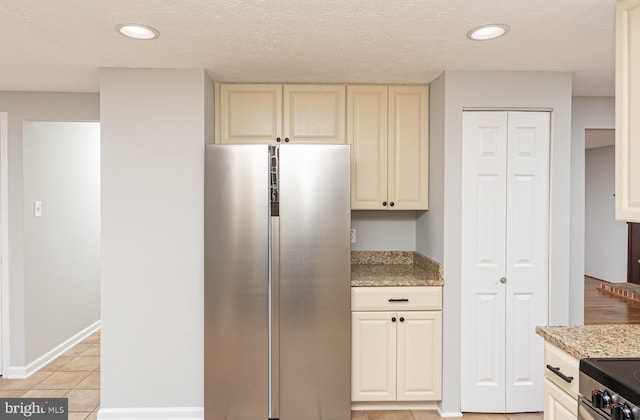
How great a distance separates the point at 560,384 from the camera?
1717 millimetres

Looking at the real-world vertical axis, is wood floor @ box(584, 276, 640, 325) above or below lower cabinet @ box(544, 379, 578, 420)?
below

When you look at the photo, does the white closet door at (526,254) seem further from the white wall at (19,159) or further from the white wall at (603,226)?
the white wall at (603,226)

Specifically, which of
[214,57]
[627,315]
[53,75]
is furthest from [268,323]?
[627,315]

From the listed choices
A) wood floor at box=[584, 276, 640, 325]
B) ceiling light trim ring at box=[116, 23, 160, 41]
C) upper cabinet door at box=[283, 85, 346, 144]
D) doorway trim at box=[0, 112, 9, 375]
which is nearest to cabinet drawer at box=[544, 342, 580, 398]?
upper cabinet door at box=[283, 85, 346, 144]

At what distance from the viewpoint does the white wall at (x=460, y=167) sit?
288cm

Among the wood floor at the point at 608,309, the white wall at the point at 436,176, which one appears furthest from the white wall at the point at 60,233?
the wood floor at the point at 608,309

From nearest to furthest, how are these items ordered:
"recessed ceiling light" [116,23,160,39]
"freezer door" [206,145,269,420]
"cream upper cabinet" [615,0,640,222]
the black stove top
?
the black stove top → "cream upper cabinet" [615,0,640,222] → "recessed ceiling light" [116,23,160,39] → "freezer door" [206,145,269,420]

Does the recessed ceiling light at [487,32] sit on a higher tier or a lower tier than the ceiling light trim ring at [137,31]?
higher

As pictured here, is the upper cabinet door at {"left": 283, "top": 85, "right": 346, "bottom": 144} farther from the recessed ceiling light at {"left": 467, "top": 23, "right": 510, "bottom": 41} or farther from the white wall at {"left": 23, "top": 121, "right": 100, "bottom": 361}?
the white wall at {"left": 23, "top": 121, "right": 100, "bottom": 361}

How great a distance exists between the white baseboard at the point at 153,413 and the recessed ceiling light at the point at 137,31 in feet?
7.49

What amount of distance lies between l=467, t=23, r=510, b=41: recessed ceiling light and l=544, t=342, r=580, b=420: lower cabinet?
5.02ft

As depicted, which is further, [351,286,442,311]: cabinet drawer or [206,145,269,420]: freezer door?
[351,286,442,311]: cabinet drawer

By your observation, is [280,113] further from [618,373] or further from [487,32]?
[618,373]
